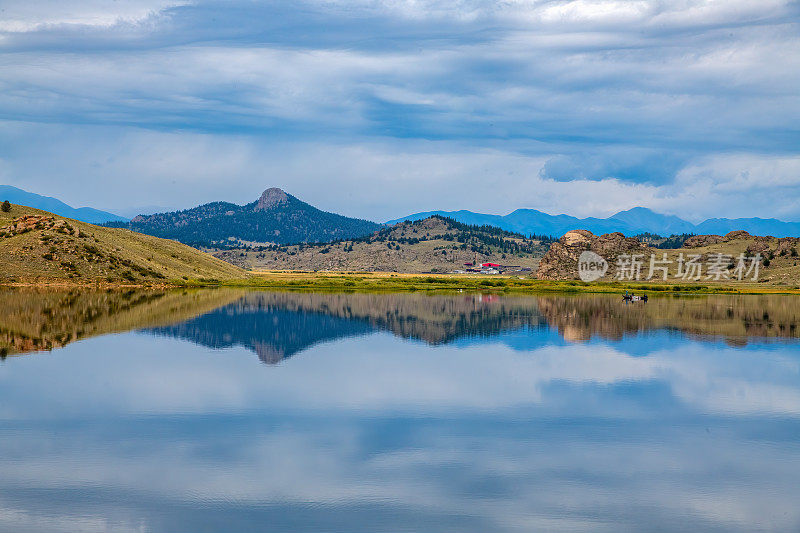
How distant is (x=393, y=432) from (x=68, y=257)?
15020 cm

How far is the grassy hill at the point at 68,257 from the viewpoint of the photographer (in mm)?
152000

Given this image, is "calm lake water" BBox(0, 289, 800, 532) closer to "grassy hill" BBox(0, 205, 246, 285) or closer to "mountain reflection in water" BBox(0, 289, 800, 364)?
"mountain reflection in water" BBox(0, 289, 800, 364)

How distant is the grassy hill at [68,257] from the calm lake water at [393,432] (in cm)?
9082

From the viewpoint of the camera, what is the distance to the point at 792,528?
69.2 ft

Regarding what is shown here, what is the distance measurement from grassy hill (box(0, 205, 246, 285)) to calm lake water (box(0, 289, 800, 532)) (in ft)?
298

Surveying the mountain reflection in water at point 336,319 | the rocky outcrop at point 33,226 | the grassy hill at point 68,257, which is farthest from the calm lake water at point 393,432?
the rocky outcrop at point 33,226

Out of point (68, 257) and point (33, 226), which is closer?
point (68, 257)

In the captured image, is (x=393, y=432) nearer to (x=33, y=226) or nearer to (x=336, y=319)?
(x=336, y=319)

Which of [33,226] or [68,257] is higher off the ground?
[33,226]

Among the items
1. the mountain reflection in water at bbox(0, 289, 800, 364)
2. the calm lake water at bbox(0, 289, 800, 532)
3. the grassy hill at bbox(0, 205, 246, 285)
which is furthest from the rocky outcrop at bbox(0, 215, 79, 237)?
the calm lake water at bbox(0, 289, 800, 532)

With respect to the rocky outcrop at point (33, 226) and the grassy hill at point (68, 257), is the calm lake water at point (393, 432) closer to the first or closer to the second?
the grassy hill at point (68, 257)

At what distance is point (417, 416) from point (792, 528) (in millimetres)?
17964

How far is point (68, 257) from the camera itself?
161 m

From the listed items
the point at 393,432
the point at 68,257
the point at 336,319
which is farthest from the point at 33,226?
the point at 393,432
